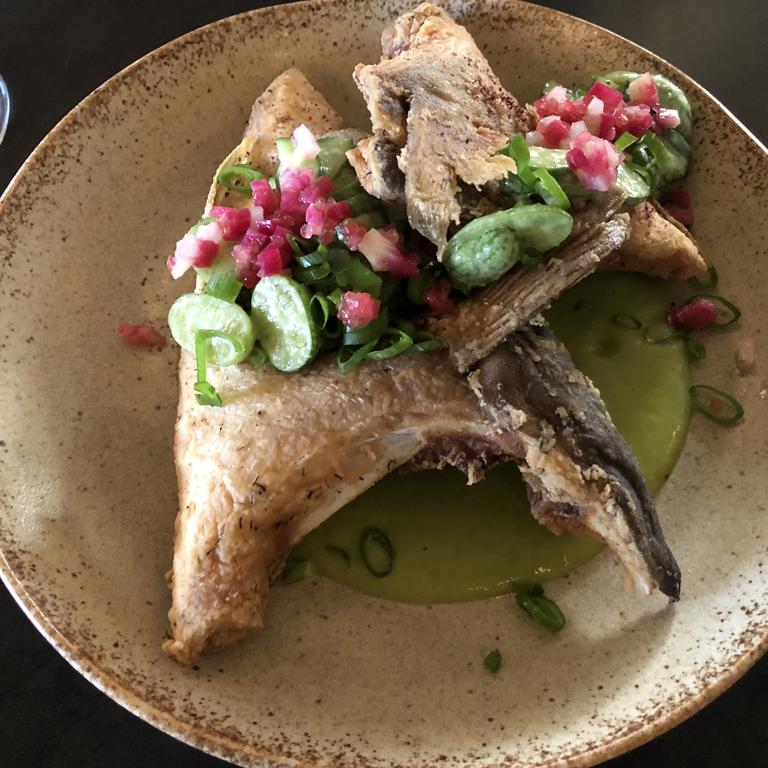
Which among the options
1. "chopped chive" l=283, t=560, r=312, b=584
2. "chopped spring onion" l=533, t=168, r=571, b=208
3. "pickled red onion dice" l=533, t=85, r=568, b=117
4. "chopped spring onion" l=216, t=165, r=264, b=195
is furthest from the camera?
"pickled red onion dice" l=533, t=85, r=568, b=117

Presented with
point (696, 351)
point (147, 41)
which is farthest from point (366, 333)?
point (147, 41)

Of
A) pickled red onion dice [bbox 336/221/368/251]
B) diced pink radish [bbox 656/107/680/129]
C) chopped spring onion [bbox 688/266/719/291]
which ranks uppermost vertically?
pickled red onion dice [bbox 336/221/368/251]

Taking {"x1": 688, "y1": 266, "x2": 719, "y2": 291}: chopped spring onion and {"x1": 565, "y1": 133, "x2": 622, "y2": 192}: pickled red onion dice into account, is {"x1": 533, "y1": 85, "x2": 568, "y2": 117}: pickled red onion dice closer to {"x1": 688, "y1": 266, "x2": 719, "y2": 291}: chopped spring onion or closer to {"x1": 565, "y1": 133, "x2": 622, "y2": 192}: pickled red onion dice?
{"x1": 565, "y1": 133, "x2": 622, "y2": 192}: pickled red onion dice

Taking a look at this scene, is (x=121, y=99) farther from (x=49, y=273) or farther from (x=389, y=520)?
(x=389, y=520)

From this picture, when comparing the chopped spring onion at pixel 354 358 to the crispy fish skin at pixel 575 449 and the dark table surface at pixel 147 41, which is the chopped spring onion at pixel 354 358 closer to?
the crispy fish skin at pixel 575 449

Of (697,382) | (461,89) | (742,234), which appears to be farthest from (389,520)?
(742,234)

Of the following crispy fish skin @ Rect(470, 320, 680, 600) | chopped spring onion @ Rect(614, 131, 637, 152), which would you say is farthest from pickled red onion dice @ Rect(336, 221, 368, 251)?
chopped spring onion @ Rect(614, 131, 637, 152)

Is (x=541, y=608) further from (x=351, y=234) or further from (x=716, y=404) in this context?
(x=351, y=234)

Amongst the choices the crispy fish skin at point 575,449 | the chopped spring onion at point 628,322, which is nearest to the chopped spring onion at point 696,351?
the chopped spring onion at point 628,322
